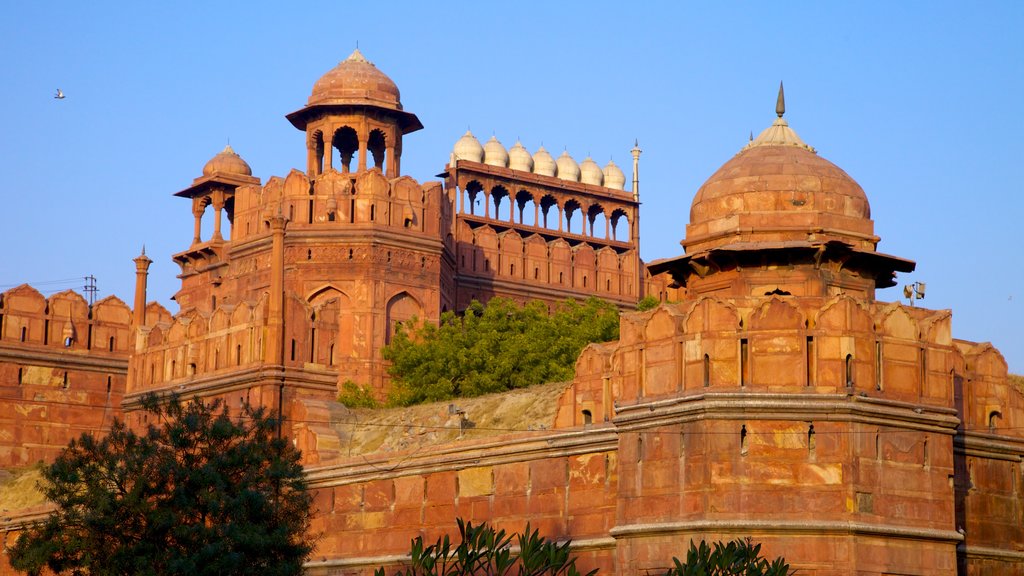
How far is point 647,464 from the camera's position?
2602cm

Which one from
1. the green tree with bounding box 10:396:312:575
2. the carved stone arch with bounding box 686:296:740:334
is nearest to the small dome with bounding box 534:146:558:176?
the green tree with bounding box 10:396:312:575

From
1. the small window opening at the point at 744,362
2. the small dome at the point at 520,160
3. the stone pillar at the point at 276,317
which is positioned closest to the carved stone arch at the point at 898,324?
the small window opening at the point at 744,362

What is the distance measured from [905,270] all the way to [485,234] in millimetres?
23663

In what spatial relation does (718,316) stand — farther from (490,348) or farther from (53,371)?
(53,371)

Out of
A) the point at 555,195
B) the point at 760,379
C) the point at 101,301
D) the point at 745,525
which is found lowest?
the point at 745,525

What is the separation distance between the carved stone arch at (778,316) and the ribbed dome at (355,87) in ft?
73.9

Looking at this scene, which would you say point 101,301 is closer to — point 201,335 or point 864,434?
point 201,335

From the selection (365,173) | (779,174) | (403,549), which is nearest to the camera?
(779,174)

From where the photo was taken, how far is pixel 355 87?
46969 mm

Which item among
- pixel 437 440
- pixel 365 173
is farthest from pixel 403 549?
pixel 365 173

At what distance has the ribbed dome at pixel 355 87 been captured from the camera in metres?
46.8

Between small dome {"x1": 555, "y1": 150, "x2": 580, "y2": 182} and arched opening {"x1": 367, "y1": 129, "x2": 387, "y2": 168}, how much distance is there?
1118cm

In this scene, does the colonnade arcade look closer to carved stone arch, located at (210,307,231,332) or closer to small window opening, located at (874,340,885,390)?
carved stone arch, located at (210,307,231,332)

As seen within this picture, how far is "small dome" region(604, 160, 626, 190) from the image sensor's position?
195 ft
